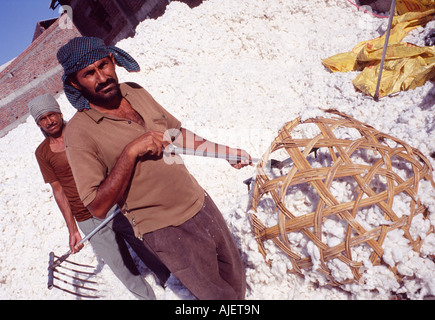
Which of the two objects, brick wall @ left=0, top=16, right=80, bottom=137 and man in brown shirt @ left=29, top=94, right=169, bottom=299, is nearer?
man in brown shirt @ left=29, top=94, right=169, bottom=299

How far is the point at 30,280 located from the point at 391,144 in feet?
13.2

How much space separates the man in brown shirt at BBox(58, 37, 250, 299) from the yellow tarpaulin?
2147mm

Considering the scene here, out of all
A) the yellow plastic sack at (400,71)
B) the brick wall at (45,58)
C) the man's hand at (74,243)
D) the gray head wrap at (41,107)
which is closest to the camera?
the gray head wrap at (41,107)

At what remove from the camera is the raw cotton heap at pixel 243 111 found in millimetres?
1494

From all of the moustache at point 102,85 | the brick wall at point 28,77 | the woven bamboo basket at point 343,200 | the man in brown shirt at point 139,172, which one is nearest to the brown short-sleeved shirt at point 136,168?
the man in brown shirt at point 139,172

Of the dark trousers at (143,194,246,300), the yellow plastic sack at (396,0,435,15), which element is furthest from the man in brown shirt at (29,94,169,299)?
the yellow plastic sack at (396,0,435,15)

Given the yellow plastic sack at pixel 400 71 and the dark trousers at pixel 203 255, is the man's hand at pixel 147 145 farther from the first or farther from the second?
the yellow plastic sack at pixel 400 71

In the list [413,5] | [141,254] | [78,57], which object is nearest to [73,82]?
[78,57]

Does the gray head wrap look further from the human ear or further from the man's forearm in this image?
the human ear

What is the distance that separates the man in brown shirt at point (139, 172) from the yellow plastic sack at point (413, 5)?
3291 millimetres

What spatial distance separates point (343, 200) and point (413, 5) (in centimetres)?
321

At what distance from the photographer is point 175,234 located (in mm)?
1313

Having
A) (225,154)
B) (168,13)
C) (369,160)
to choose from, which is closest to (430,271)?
(369,160)

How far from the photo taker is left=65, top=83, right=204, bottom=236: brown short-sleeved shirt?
3.45ft
